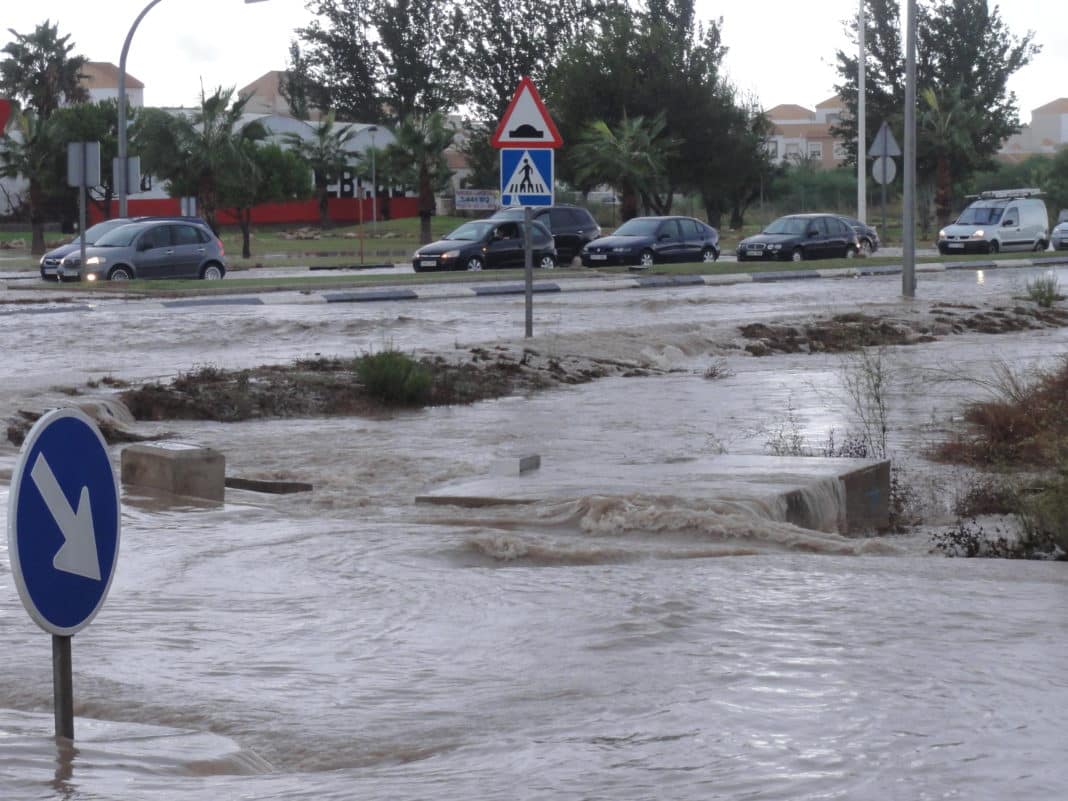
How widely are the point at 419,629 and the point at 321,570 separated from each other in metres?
1.24

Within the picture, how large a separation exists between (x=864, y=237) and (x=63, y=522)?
41.2 m

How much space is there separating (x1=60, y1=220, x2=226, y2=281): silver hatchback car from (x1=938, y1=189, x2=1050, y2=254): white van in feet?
76.3

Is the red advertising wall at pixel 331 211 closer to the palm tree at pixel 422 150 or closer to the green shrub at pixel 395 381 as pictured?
the palm tree at pixel 422 150

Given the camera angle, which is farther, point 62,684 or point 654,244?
point 654,244

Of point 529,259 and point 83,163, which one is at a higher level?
point 83,163

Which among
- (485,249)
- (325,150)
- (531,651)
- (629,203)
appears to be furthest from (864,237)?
(531,651)

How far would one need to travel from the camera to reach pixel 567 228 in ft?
133

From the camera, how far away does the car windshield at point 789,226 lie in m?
42.0

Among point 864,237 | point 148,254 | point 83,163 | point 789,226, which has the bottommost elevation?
point 148,254

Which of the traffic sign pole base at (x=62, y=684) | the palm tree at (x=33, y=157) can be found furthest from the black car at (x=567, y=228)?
the traffic sign pole base at (x=62, y=684)

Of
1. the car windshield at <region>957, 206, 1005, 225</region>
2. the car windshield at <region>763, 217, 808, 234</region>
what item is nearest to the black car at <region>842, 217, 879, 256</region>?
the car windshield at <region>763, 217, 808, 234</region>

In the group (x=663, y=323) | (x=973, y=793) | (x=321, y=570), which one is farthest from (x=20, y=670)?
(x=663, y=323)

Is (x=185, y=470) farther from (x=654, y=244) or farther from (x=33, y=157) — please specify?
(x=33, y=157)

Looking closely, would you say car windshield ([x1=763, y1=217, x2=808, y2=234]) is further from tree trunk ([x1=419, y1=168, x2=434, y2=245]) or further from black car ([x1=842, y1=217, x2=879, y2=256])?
tree trunk ([x1=419, y1=168, x2=434, y2=245])
